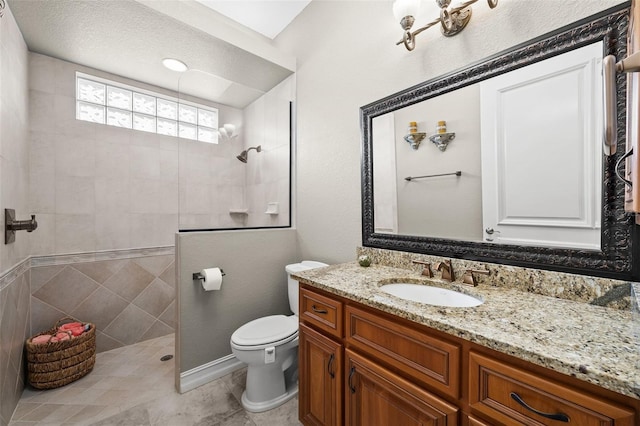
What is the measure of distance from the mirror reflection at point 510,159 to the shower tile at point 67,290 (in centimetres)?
265

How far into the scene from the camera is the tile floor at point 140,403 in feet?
5.16

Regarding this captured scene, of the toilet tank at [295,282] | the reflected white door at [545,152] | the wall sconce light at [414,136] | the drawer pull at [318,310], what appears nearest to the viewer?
the reflected white door at [545,152]

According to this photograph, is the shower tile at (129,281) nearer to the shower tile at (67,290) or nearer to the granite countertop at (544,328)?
the shower tile at (67,290)

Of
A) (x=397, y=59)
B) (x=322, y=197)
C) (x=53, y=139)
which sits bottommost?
(x=322, y=197)

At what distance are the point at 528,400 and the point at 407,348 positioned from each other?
350 mm

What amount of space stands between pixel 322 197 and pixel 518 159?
1344mm

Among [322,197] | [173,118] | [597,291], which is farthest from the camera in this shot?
[173,118]

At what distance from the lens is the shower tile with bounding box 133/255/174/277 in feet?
8.60

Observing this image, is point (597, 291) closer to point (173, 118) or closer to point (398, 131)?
point (398, 131)

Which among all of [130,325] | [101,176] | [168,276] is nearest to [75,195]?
[101,176]

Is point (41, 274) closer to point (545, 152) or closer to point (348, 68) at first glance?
point (348, 68)

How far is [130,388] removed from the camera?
187 centimetres

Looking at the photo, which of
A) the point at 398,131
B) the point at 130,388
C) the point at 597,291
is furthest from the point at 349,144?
the point at 130,388

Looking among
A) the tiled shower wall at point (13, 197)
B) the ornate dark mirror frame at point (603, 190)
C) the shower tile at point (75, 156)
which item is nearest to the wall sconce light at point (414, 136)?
the ornate dark mirror frame at point (603, 190)
